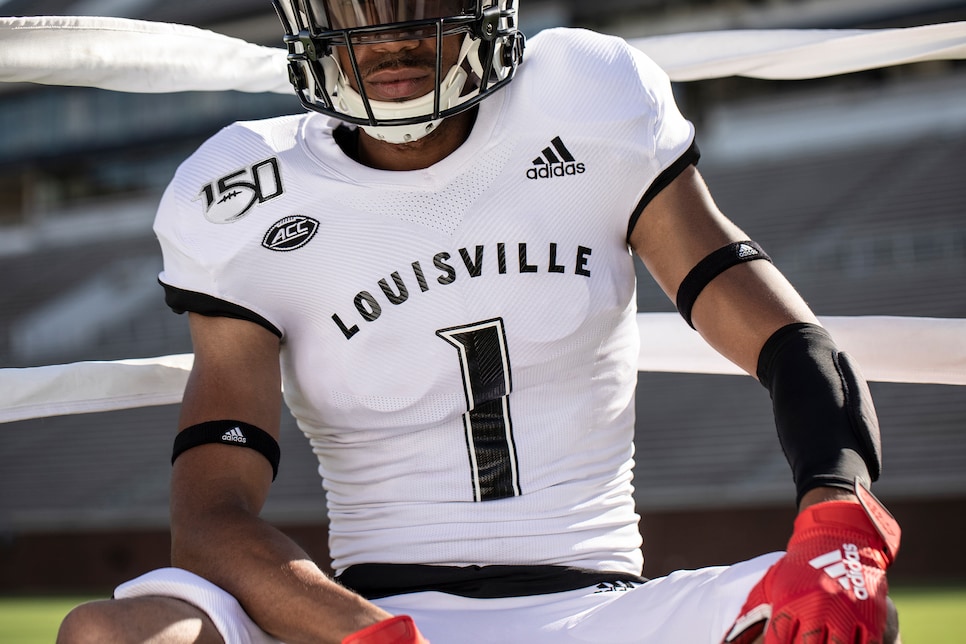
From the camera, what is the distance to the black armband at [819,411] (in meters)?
1.14

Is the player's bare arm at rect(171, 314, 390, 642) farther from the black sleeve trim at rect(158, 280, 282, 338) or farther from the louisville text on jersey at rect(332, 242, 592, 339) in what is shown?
the louisville text on jersey at rect(332, 242, 592, 339)

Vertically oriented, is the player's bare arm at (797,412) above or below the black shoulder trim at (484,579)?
above

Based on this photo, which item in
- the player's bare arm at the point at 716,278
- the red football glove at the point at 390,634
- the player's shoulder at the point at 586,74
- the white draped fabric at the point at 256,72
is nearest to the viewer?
the red football glove at the point at 390,634

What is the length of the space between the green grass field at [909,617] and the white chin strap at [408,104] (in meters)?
2.94

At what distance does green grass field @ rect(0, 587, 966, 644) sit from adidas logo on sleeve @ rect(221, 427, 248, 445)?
2.99 m

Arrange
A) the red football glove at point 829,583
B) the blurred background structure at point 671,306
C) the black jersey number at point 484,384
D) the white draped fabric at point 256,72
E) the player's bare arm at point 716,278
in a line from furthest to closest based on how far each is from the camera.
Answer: the blurred background structure at point 671,306 → the white draped fabric at point 256,72 → the black jersey number at point 484,384 → the player's bare arm at point 716,278 → the red football glove at point 829,583

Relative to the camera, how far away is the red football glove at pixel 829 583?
973 millimetres

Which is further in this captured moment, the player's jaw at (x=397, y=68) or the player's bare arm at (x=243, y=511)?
the player's jaw at (x=397, y=68)

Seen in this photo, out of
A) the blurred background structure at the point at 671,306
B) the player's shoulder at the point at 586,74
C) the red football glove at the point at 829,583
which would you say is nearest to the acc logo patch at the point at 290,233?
the player's shoulder at the point at 586,74

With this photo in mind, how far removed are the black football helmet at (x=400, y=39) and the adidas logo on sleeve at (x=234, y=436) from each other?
0.46 meters

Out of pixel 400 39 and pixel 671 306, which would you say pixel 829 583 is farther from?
pixel 671 306

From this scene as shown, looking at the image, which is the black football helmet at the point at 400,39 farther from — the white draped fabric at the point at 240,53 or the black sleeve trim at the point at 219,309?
the white draped fabric at the point at 240,53

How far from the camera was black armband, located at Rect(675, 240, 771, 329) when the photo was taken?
57.4 inches

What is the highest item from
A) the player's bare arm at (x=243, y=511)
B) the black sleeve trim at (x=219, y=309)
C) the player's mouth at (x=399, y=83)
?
the player's mouth at (x=399, y=83)
